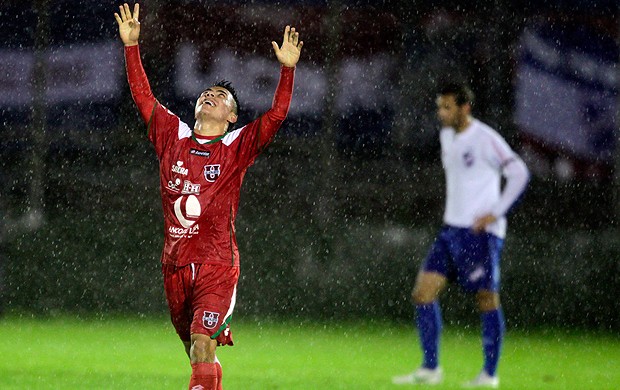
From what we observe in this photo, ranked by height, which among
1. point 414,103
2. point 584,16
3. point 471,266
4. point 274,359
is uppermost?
point 584,16

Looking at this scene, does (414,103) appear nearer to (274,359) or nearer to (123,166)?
(123,166)

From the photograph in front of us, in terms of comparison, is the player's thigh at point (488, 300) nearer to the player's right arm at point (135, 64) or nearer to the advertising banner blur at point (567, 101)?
the player's right arm at point (135, 64)

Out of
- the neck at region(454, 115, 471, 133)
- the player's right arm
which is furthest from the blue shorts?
the player's right arm

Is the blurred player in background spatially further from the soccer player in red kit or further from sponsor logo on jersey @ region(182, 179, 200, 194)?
sponsor logo on jersey @ region(182, 179, 200, 194)

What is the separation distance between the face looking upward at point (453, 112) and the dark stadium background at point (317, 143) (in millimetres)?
4368

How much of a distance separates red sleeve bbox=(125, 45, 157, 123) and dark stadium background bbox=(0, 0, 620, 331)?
19.4ft

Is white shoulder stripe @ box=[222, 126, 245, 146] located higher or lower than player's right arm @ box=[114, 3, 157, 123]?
lower

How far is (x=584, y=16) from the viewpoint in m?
12.5

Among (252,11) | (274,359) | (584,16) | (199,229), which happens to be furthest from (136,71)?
(584,16)

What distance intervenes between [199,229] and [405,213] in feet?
23.8

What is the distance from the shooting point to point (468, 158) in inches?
296

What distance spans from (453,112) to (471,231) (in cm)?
70

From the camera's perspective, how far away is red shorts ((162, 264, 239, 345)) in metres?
5.55

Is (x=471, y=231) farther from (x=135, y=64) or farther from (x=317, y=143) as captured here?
(x=317, y=143)
